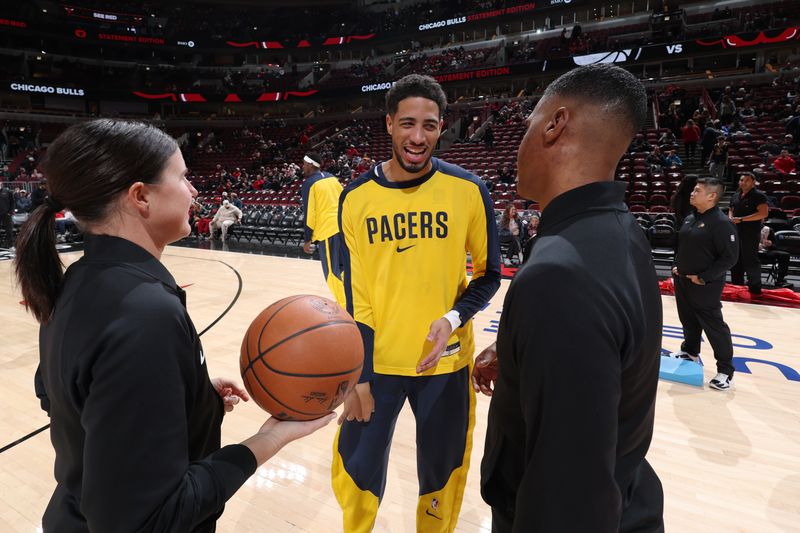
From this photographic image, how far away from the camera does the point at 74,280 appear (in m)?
0.90

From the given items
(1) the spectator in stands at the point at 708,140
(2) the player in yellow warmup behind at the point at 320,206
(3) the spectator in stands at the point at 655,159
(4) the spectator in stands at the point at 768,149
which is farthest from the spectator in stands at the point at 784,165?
(2) the player in yellow warmup behind at the point at 320,206

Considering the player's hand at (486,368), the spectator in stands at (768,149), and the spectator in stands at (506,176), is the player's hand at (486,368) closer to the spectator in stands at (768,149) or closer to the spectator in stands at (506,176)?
the spectator in stands at (506,176)

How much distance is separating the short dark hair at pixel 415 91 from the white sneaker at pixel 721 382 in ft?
10.5

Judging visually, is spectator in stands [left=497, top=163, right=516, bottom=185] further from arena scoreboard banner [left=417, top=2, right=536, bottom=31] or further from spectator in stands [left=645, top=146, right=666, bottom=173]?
arena scoreboard banner [left=417, top=2, right=536, bottom=31]

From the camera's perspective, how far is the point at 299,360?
49.2 inches

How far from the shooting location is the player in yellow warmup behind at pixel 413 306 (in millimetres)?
1770

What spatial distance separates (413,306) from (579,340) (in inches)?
44.2

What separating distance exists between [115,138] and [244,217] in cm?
1315

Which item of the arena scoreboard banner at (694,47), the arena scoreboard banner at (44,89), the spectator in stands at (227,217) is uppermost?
the arena scoreboard banner at (44,89)

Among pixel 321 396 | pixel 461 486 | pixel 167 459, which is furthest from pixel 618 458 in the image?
pixel 461 486

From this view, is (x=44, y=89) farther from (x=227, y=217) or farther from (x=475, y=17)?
(x=475, y=17)

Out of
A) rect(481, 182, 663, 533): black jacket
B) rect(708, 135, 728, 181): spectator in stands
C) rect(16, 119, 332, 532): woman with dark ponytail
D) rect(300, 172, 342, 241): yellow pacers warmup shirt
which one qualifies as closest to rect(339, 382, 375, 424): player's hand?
rect(16, 119, 332, 532): woman with dark ponytail

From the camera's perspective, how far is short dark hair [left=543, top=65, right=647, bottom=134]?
92 cm

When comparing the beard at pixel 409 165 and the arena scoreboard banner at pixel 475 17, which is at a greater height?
the arena scoreboard banner at pixel 475 17
